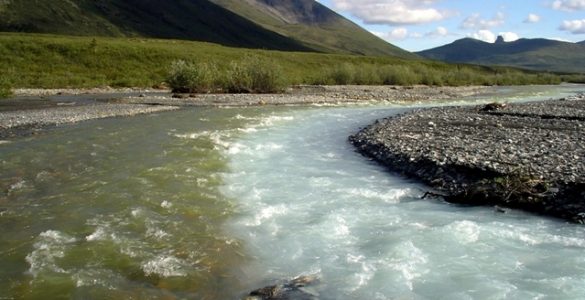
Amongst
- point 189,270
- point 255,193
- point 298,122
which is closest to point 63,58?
point 298,122

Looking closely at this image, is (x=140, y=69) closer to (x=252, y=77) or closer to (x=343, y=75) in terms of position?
(x=252, y=77)

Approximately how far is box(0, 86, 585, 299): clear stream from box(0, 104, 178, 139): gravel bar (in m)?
7.57

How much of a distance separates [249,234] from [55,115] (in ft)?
88.4

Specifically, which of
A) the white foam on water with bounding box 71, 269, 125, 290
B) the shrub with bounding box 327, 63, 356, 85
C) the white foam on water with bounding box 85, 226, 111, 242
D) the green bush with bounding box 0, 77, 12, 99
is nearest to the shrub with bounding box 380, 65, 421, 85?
the shrub with bounding box 327, 63, 356, 85

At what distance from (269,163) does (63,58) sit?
7218cm

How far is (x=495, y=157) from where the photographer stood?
17.2 meters

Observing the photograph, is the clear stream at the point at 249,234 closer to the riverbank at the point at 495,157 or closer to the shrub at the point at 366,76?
the riverbank at the point at 495,157

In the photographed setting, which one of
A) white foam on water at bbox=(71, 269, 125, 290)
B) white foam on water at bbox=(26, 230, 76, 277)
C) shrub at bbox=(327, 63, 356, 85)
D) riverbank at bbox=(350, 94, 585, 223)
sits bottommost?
white foam on water at bbox=(71, 269, 125, 290)

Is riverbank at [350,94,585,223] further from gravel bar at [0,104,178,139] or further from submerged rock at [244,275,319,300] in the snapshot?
gravel bar at [0,104,178,139]

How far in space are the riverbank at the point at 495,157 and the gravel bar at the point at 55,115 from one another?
18632 mm

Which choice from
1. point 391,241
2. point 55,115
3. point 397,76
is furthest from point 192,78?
point 391,241

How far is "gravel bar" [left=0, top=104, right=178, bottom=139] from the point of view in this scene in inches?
1119

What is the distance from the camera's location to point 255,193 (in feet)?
53.7

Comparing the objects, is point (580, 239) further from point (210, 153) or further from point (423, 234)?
point (210, 153)
